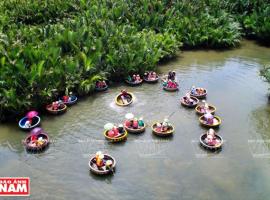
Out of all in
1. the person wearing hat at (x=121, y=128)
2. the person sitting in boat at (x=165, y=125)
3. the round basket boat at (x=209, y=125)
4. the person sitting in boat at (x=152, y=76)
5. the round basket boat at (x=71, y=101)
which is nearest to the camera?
the person wearing hat at (x=121, y=128)

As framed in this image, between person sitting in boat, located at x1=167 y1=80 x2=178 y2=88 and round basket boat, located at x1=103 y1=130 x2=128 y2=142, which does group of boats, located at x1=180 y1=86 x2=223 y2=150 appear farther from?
round basket boat, located at x1=103 y1=130 x2=128 y2=142

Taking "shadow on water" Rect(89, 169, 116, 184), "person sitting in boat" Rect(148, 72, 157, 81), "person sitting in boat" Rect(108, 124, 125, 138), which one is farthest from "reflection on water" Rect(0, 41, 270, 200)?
"person sitting in boat" Rect(148, 72, 157, 81)

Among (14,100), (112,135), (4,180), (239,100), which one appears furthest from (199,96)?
(4,180)

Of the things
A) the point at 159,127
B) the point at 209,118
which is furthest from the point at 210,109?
the point at 159,127

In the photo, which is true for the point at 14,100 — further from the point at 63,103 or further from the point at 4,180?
the point at 4,180

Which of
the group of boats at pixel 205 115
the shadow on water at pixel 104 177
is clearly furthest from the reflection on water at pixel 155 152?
the group of boats at pixel 205 115

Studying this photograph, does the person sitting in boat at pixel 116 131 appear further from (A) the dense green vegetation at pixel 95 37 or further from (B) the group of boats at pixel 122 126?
(A) the dense green vegetation at pixel 95 37

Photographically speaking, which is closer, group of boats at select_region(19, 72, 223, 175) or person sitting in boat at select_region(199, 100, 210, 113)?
group of boats at select_region(19, 72, 223, 175)
